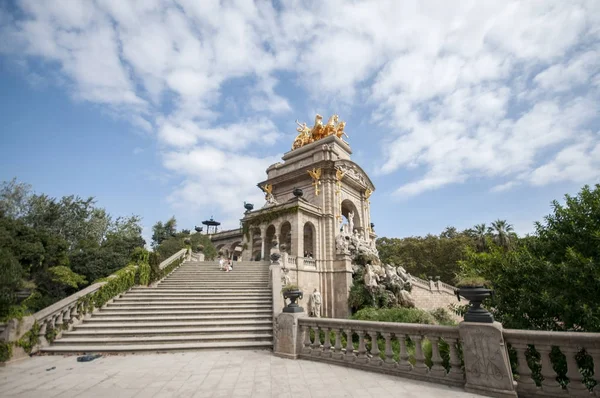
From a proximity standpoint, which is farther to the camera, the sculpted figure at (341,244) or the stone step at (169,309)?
the sculpted figure at (341,244)

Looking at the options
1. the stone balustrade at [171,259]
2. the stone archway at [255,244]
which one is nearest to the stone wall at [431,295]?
the stone archway at [255,244]

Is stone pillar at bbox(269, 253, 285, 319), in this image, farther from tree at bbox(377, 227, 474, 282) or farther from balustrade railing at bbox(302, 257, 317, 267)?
tree at bbox(377, 227, 474, 282)

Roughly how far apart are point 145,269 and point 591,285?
16378 mm

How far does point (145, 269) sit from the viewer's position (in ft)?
47.5

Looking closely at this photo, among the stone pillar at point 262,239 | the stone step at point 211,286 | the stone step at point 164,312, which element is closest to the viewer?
the stone step at point 164,312

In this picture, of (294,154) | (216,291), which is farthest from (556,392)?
(294,154)

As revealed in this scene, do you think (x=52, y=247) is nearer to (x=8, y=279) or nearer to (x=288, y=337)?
(x=8, y=279)

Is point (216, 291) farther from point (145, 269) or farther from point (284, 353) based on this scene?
point (284, 353)

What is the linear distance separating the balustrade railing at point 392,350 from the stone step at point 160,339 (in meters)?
2.53

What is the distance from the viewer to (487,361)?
5.05 m

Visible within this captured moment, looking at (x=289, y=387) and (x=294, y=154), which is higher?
(x=294, y=154)

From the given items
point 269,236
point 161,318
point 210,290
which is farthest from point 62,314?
point 269,236

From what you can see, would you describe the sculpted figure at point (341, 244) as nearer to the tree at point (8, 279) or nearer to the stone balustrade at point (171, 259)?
the stone balustrade at point (171, 259)

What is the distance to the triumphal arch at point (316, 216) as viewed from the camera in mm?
22531
